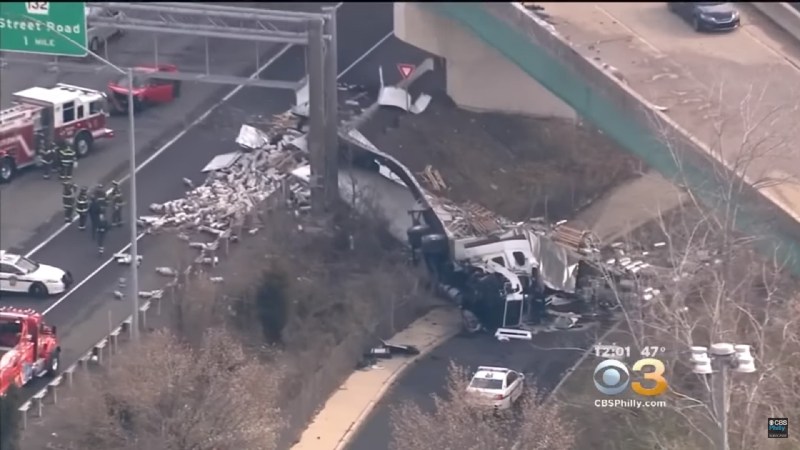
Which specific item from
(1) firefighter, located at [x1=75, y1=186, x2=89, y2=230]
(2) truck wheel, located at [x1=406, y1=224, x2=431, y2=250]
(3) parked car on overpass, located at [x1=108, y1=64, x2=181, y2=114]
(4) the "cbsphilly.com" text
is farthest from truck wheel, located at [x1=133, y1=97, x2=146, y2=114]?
(4) the "cbsphilly.com" text

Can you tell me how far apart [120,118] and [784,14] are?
11329mm

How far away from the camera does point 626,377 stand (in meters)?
22.8

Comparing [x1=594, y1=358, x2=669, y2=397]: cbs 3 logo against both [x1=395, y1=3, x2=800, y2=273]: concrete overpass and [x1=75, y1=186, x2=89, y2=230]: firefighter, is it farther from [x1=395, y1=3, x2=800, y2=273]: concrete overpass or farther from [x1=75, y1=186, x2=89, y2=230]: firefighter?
[x1=75, y1=186, x2=89, y2=230]: firefighter

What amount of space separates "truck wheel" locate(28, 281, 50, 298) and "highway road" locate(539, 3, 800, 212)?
8.83 metres

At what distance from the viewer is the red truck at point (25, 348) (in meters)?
23.1

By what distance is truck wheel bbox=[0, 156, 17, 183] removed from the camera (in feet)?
98.3

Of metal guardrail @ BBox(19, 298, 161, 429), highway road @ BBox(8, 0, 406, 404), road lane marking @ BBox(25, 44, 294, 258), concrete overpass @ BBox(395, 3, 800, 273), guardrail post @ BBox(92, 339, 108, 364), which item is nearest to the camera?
metal guardrail @ BBox(19, 298, 161, 429)

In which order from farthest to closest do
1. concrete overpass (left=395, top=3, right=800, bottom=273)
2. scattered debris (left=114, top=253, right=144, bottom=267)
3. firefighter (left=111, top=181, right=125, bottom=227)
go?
firefighter (left=111, top=181, right=125, bottom=227), scattered debris (left=114, top=253, right=144, bottom=267), concrete overpass (left=395, top=3, right=800, bottom=273)

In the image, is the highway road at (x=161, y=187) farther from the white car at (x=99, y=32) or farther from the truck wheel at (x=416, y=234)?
the truck wheel at (x=416, y=234)

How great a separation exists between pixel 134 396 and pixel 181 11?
9696mm

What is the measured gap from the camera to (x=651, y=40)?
30.3 m

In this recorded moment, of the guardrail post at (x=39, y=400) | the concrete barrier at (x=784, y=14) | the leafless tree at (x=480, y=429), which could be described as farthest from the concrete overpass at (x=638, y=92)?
the guardrail post at (x=39, y=400)

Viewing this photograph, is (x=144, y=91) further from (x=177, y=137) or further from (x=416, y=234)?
(x=416, y=234)

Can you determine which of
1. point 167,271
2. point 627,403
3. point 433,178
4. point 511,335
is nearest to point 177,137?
point 433,178
